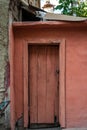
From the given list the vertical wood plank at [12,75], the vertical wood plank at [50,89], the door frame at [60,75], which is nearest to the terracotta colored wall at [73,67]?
the door frame at [60,75]

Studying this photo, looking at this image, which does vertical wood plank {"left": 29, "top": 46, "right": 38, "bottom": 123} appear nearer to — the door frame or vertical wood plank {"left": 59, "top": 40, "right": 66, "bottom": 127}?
the door frame

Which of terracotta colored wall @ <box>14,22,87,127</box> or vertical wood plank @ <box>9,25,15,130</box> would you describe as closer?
vertical wood plank @ <box>9,25,15,130</box>

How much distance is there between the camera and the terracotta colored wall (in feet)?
28.0

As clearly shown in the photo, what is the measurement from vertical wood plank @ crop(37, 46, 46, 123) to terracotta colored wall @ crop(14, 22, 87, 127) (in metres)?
0.58

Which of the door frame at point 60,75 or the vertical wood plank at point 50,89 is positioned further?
the vertical wood plank at point 50,89

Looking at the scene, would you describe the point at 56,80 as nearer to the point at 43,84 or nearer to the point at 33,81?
the point at 43,84

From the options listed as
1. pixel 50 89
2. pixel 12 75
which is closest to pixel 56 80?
pixel 50 89

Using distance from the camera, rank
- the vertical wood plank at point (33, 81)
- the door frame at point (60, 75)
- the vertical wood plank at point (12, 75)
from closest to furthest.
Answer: the vertical wood plank at point (12, 75) < the door frame at point (60, 75) < the vertical wood plank at point (33, 81)

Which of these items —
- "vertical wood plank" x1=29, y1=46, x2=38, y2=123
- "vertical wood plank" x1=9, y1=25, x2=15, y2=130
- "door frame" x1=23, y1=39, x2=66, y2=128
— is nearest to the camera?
"vertical wood plank" x1=9, y1=25, x2=15, y2=130

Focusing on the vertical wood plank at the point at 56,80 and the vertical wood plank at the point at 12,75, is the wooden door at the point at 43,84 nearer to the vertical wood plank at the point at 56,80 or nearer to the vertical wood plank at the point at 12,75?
the vertical wood plank at the point at 56,80

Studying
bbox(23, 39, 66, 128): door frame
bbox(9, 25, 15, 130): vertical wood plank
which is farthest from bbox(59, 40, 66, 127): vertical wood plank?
bbox(9, 25, 15, 130): vertical wood plank

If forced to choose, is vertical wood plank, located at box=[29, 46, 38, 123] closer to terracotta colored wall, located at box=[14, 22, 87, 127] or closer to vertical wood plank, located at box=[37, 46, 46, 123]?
vertical wood plank, located at box=[37, 46, 46, 123]

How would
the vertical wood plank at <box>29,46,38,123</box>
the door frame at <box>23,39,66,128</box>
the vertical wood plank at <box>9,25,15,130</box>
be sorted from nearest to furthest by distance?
1. the vertical wood plank at <box>9,25,15,130</box>
2. the door frame at <box>23,39,66,128</box>
3. the vertical wood plank at <box>29,46,38,123</box>

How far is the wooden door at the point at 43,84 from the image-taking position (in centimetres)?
891
